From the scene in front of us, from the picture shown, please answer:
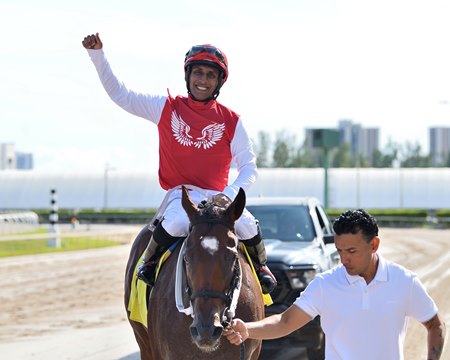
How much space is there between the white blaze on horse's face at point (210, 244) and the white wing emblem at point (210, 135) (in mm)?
1456

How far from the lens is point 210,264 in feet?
16.6

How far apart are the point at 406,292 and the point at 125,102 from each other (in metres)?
3.23

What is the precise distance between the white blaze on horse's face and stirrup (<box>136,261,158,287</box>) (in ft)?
4.39

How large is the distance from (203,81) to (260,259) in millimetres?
1352

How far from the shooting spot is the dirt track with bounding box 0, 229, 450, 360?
1285 centimetres

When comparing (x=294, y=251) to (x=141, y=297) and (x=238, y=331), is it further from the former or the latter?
(x=238, y=331)

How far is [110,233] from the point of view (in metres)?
41.3

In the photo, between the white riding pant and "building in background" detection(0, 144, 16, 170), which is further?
"building in background" detection(0, 144, 16, 170)

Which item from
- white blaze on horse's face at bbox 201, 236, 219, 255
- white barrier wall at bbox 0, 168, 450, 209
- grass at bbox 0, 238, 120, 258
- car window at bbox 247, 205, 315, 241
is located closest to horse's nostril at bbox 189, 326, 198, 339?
white blaze on horse's face at bbox 201, 236, 219, 255

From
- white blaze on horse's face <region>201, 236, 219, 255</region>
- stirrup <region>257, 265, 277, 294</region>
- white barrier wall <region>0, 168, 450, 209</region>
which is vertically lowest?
white barrier wall <region>0, 168, 450, 209</region>

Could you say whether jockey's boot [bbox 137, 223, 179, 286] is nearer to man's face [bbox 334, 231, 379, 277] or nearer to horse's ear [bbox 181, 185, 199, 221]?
horse's ear [bbox 181, 185, 199, 221]

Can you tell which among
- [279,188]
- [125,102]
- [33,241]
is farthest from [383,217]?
[125,102]

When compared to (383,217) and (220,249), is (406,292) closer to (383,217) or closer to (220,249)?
(220,249)

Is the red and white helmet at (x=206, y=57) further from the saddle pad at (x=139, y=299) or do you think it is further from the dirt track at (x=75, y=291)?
the dirt track at (x=75, y=291)
